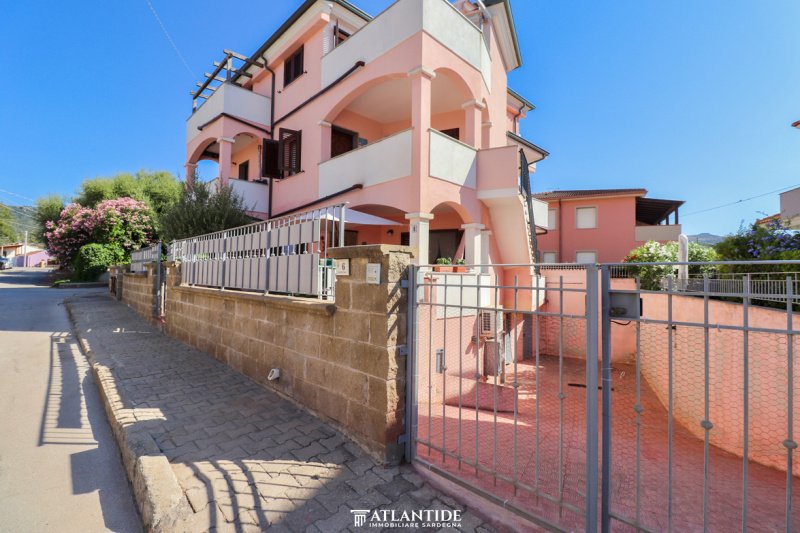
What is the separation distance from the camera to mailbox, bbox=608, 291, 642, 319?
239cm

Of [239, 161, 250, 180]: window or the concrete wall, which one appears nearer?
the concrete wall

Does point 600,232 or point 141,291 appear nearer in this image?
point 141,291

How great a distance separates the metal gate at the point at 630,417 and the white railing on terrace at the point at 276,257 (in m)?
1.36

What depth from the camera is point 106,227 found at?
2138 cm

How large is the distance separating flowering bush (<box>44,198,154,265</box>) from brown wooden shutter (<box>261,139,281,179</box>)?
48.9ft

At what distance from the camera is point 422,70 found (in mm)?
8148

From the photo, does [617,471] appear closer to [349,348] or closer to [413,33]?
[349,348]

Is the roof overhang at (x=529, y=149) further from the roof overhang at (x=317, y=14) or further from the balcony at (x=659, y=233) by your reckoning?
the balcony at (x=659, y=233)

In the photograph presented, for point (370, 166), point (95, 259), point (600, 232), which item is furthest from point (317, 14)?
point (600, 232)

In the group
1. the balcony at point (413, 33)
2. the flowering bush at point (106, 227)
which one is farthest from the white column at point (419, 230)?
the flowering bush at point (106, 227)

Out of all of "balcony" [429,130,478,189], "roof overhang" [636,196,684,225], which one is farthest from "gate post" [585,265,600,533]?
"roof overhang" [636,196,684,225]

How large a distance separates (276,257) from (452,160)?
5.10 m

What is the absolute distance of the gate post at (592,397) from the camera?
245 cm

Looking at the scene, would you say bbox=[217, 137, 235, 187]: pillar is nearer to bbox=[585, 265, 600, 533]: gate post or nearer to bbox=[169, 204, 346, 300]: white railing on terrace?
bbox=[169, 204, 346, 300]: white railing on terrace
